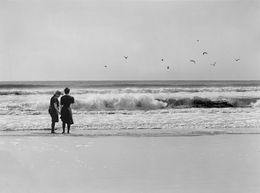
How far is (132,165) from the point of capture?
329 cm

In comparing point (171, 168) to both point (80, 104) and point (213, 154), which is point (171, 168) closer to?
point (213, 154)

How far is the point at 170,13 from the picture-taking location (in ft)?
13.6

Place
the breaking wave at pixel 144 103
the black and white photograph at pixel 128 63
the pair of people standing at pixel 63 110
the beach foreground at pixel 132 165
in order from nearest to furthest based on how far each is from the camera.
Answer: the beach foreground at pixel 132 165
the black and white photograph at pixel 128 63
the pair of people standing at pixel 63 110
the breaking wave at pixel 144 103

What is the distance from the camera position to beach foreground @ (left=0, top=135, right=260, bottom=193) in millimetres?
2898

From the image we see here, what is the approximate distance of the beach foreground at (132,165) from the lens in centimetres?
290

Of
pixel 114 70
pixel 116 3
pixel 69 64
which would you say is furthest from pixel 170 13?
pixel 69 64

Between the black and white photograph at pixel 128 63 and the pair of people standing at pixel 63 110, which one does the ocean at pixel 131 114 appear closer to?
the black and white photograph at pixel 128 63

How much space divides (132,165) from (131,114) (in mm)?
1940

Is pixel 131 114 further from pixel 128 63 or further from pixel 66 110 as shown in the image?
pixel 128 63

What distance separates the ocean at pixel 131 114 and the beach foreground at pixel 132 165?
0.49 meters

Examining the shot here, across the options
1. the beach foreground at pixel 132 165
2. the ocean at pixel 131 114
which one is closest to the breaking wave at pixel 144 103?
the ocean at pixel 131 114

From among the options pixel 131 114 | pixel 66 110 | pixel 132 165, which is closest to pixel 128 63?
pixel 66 110

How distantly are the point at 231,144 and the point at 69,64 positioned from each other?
196 cm

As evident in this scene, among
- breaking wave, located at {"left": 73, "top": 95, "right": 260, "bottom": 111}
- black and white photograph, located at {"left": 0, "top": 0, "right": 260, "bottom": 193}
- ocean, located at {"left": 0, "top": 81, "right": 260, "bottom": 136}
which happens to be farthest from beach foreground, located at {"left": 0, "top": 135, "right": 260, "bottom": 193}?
breaking wave, located at {"left": 73, "top": 95, "right": 260, "bottom": 111}
